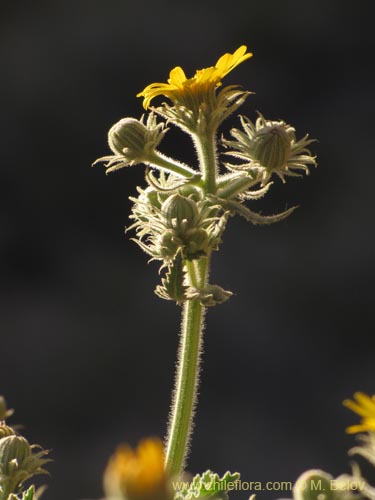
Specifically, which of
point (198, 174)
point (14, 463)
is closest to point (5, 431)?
point (14, 463)

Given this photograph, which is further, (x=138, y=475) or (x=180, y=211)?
(x=180, y=211)

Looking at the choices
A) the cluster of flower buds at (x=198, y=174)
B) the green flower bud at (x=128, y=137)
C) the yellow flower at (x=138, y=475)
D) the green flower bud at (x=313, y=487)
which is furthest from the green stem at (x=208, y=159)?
the yellow flower at (x=138, y=475)

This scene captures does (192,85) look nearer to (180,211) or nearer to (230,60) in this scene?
(230,60)

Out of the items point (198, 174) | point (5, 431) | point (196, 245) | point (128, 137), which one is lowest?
point (5, 431)

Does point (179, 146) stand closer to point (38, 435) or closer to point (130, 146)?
point (38, 435)

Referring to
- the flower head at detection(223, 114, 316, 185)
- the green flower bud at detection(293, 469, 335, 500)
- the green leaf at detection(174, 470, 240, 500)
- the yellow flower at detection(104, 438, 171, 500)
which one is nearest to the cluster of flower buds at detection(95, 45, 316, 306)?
the flower head at detection(223, 114, 316, 185)

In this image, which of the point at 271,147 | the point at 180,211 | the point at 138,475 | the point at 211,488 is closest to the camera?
the point at 138,475

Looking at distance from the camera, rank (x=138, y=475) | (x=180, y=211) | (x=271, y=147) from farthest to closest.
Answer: (x=271, y=147) → (x=180, y=211) → (x=138, y=475)

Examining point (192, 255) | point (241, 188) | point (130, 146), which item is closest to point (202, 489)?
point (192, 255)
